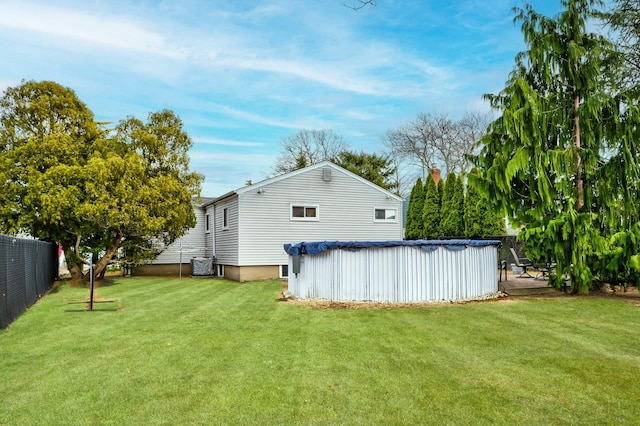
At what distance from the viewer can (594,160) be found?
9.98 m

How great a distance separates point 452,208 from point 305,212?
25.7 feet

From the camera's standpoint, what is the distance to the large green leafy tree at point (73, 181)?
1376cm

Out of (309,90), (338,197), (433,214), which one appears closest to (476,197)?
(433,214)

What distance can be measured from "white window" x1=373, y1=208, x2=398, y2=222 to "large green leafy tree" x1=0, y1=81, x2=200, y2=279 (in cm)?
770

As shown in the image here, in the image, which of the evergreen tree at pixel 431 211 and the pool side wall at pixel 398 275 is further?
the evergreen tree at pixel 431 211

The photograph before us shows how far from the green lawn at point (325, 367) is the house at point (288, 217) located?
7608 mm

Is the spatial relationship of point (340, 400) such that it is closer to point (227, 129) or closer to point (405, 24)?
point (405, 24)

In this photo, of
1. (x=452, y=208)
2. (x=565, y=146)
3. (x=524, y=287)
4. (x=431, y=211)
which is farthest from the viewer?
(x=431, y=211)

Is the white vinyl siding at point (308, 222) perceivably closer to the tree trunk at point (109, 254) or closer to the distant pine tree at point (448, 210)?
the distant pine tree at point (448, 210)

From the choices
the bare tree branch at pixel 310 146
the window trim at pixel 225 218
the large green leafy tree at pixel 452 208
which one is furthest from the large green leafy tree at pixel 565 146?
the bare tree branch at pixel 310 146

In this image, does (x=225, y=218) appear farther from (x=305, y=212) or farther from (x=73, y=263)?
(x=73, y=263)

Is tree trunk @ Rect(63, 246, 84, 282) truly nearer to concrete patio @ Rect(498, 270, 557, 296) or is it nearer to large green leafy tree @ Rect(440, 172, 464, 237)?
concrete patio @ Rect(498, 270, 557, 296)

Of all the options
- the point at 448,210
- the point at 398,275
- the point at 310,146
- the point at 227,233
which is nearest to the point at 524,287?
the point at 398,275

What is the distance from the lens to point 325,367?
4934 millimetres
